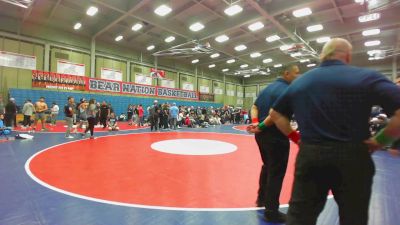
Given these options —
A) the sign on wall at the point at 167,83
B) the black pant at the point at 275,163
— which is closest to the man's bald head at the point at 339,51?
the black pant at the point at 275,163

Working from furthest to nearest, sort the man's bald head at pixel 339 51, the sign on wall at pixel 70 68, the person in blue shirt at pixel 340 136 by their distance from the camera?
1. the sign on wall at pixel 70 68
2. the man's bald head at pixel 339 51
3. the person in blue shirt at pixel 340 136

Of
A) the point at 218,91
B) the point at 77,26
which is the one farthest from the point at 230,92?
the point at 77,26

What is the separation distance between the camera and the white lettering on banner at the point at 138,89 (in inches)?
787

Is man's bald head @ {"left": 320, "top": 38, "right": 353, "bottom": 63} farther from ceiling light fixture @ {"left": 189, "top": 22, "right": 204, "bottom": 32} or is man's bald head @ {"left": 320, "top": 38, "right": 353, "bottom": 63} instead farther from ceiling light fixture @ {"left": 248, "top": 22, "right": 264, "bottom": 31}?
ceiling light fixture @ {"left": 189, "top": 22, "right": 204, "bottom": 32}

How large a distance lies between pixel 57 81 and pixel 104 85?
129 inches

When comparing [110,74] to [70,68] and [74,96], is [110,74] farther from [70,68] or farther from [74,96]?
[74,96]

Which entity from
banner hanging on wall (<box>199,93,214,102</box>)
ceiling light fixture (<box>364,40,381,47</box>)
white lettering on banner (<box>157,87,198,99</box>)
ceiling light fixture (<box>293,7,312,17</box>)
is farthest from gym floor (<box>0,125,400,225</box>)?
banner hanging on wall (<box>199,93,214,102</box>)

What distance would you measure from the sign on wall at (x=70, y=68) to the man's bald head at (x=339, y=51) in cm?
1928

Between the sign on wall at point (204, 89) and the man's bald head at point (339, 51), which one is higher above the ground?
the sign on wall at point (204, 89)

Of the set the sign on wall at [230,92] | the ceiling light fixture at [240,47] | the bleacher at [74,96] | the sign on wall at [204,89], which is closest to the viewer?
the bleacher at [74,96]

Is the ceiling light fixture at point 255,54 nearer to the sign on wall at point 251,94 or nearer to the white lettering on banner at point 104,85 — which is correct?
the sign on wall at point 251,94

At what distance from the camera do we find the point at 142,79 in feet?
73.4

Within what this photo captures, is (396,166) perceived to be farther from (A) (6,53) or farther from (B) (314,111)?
(A) (6,53)

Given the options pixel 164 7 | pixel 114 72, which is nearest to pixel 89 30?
pixel 114 72
